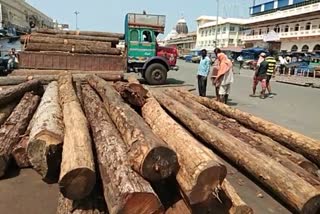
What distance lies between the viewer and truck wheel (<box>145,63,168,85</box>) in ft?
54.2

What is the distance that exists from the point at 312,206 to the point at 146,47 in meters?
13.5

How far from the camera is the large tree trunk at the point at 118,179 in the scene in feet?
10.3

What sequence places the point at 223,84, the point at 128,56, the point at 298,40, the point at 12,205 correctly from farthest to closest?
the point at 298,40 → the point at 128,56 → the point at 223,84 → the point at 12,205

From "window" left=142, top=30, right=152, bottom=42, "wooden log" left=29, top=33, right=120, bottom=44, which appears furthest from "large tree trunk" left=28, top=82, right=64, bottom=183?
"window" left=142, top=30, right=152, bottom=42

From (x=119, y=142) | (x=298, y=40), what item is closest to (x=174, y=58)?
(x=119, y=142)

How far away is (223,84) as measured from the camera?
10.3 m

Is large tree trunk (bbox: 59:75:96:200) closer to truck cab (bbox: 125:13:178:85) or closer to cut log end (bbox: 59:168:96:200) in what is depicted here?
cut log end (bbox: 59:168:96:200)

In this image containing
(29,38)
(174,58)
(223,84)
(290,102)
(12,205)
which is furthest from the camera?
(174,58)

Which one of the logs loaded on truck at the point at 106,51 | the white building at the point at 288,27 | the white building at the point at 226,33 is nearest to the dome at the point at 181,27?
the white building at the point at 226,33

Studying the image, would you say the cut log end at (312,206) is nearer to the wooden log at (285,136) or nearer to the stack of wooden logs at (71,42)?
the wooden log at (285,136)

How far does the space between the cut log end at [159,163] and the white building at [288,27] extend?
45.2 meters

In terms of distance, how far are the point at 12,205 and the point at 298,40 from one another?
49210mm

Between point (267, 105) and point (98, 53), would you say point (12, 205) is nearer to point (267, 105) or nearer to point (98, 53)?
point (267, 105)

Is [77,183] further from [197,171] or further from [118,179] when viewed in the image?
[197,171]
